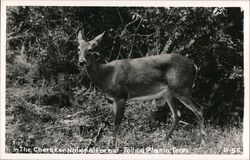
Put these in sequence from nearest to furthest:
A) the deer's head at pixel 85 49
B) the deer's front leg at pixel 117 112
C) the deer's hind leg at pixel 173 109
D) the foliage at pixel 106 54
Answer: the deer's head at pixel 85 49, the deer's front leg at pixel 117 112, the deer's hind leg at pixel 173 109, the foliage at pixel 106 54

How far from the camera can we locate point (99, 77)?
10781mm

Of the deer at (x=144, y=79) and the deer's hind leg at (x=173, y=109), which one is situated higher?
the deer at (x=144, y=79)

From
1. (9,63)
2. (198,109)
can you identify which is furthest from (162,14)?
(9,63)

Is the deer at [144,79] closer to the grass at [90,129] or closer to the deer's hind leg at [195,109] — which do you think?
the deer's hind leg at [195,109]

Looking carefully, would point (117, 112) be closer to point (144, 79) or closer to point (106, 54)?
point (144, 79)

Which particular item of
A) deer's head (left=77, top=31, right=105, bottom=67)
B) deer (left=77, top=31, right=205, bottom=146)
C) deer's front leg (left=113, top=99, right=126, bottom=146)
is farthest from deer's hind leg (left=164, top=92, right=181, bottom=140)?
deer's head (left=77, top=31, right=105, bottom=67)

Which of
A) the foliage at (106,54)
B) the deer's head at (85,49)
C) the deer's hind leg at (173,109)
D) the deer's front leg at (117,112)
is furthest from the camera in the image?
the foliage at (106,54)

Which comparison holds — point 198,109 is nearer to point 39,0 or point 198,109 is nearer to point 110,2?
point 110,2

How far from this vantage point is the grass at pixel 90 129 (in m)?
10.7

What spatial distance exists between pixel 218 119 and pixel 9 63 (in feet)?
10.2

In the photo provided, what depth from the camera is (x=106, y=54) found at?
36.4ft

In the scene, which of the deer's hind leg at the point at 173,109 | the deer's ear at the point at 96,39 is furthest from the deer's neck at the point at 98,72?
the deer's hind leg at the point at 173,109

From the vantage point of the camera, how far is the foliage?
1099cm

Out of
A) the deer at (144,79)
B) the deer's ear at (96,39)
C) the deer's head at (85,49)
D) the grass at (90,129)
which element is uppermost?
the deer's ear at (96,39)
